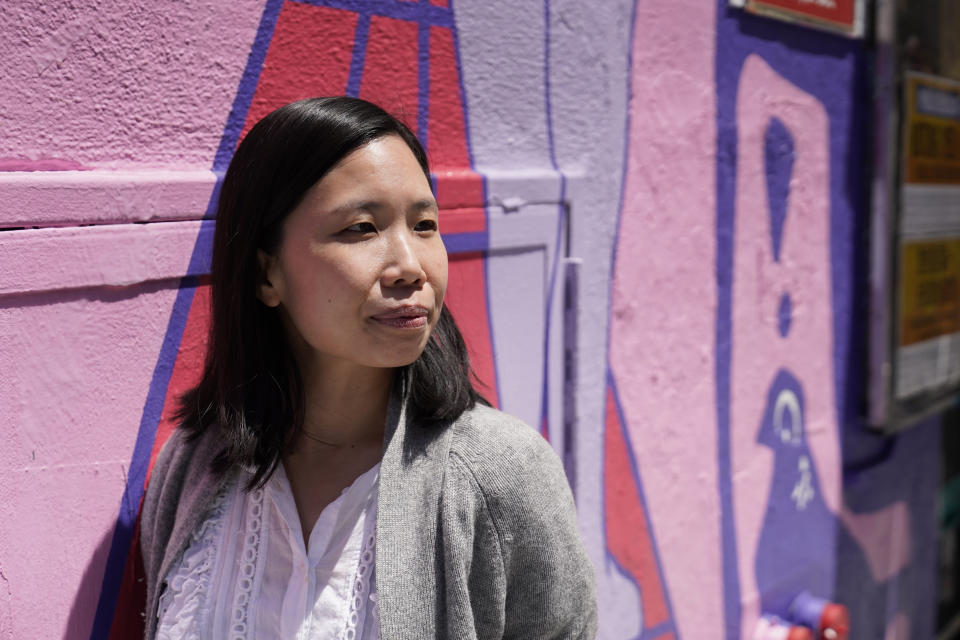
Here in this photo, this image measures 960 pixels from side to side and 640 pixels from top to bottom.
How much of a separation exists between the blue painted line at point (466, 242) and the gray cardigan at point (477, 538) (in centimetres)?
67

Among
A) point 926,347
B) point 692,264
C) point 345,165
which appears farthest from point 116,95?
point 926,347

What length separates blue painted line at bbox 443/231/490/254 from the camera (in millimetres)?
2085

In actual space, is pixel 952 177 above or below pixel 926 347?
above

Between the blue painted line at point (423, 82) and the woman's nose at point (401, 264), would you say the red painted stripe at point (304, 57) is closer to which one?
the blue painted line at point (423, 82)

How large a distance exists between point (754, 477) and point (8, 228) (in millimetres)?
2494

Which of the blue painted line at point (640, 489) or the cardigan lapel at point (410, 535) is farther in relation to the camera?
the blue painted line at point (640, 489)

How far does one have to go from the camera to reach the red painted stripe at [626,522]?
2.57m

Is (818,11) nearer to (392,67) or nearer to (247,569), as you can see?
(392,67)

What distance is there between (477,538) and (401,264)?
A: 0.44m

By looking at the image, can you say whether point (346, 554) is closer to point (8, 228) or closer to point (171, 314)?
point (171, 314)

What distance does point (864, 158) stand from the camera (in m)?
3.50

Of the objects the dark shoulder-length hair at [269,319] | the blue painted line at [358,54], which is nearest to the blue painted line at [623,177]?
the blue painted line at [358,54]

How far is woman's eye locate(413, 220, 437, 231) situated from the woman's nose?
0.20ft

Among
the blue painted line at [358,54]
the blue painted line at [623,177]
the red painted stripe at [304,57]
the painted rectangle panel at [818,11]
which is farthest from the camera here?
the painted rectangle panel at [818,11]
